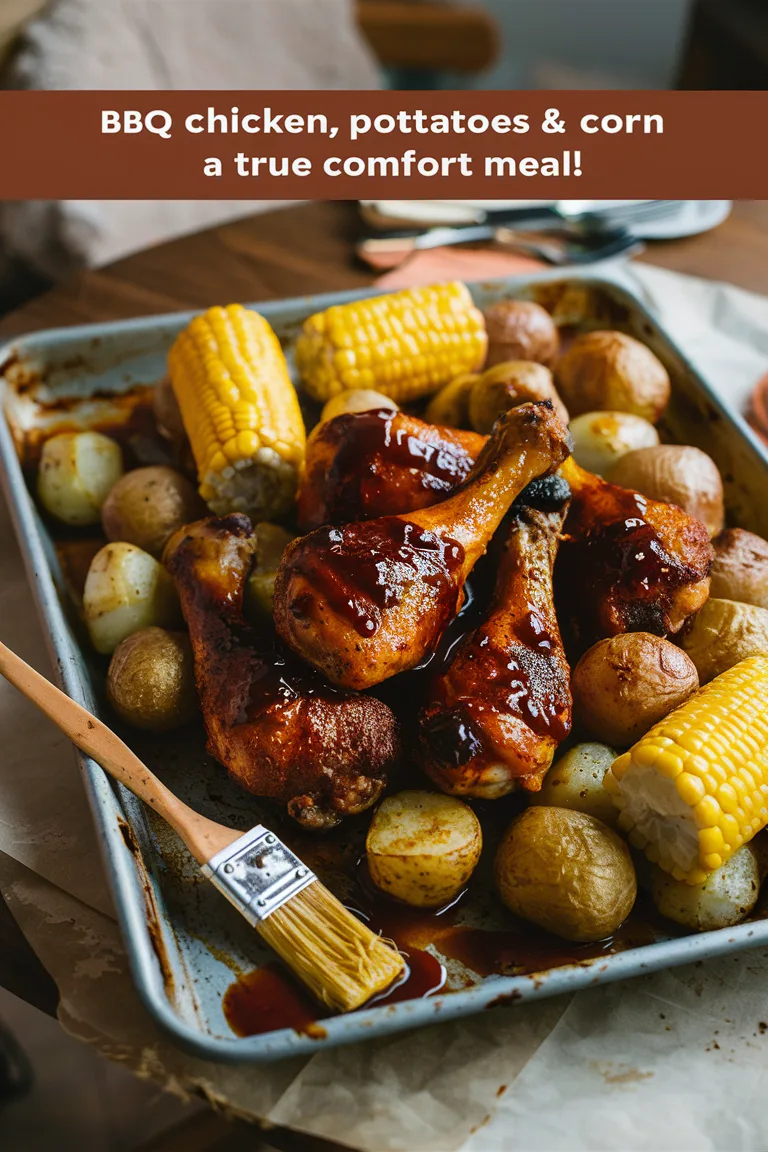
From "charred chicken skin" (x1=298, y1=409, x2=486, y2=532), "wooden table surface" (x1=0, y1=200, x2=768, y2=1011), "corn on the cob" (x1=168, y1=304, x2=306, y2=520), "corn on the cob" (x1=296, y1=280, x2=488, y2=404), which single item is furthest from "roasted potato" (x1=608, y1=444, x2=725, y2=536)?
"wooden table surface" (x1=0, y1=200, x2=768, y2=1011)

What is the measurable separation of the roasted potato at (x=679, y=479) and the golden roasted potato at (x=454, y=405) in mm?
373

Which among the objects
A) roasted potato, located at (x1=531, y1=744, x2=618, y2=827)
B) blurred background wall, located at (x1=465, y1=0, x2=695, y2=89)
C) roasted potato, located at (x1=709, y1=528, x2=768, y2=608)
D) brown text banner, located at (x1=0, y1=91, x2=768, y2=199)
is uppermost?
blurred background wall, located at (x1=465, y1=0, x2=695, y2=89)

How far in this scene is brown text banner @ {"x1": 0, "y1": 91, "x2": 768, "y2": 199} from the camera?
101 inches

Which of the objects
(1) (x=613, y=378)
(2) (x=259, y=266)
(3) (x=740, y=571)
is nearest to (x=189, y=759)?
(3) (x=740, y=571)

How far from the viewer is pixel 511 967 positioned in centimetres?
138

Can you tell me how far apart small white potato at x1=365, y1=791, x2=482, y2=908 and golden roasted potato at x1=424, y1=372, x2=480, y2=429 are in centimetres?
97

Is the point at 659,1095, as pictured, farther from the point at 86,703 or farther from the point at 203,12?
the point at 203,12

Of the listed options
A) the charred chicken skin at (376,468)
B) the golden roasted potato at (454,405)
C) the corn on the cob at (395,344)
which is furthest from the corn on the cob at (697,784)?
the corn on the cob at (395,344)

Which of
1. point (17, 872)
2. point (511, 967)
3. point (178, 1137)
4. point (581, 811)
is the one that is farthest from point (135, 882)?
point (178, 1137)

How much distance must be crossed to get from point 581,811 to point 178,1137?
120 centimetres

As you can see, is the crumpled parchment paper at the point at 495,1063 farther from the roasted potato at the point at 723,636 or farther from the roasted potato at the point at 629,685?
the roasted potato at the point at 723,636

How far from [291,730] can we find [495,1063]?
0.51 m

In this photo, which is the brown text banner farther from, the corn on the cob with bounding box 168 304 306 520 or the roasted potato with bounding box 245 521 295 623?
the roasted potato with bounding box 245 521 295 623

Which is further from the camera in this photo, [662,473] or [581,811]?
[662,473]
